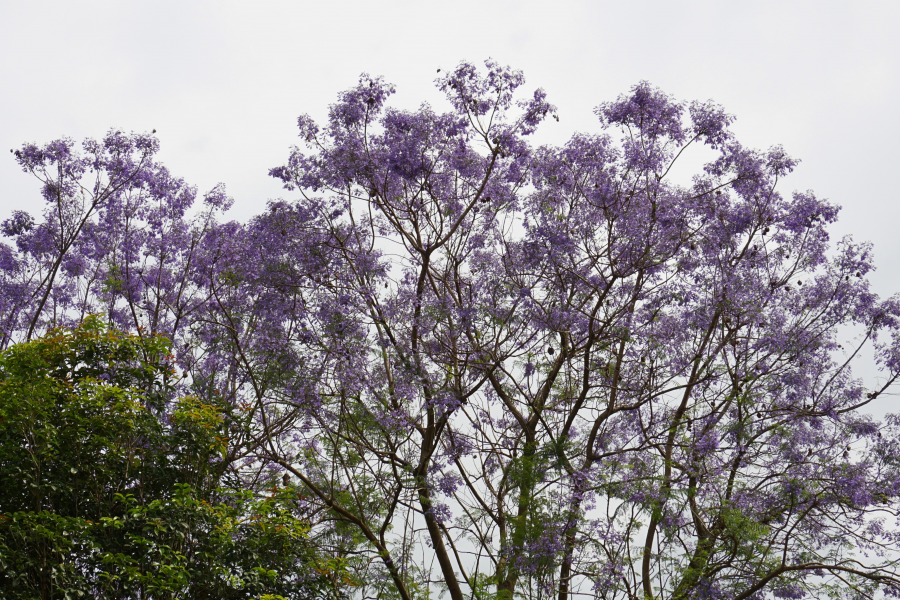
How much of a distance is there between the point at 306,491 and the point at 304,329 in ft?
6.99

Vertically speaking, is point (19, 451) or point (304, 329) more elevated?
point (304, 329)

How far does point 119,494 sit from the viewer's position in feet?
22.0

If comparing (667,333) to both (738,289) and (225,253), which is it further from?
(225,253)

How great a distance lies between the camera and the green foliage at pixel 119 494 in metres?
6.52

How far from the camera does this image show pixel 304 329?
33.1ft

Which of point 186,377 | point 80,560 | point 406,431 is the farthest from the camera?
point 186,377

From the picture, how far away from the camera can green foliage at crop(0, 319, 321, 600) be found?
6.52 m

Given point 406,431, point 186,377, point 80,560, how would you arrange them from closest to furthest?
1. point 80,560
2. point 406,431
3. point 186,377

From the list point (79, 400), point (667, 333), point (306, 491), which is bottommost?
point (79, 400)

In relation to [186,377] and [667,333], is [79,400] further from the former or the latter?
[667,333]

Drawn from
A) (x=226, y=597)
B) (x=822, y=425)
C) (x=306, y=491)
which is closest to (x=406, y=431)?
(x=306, y=491)

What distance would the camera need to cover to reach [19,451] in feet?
22.6

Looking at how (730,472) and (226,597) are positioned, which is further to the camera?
(730,472)

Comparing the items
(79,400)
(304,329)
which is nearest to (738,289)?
(304,329)
